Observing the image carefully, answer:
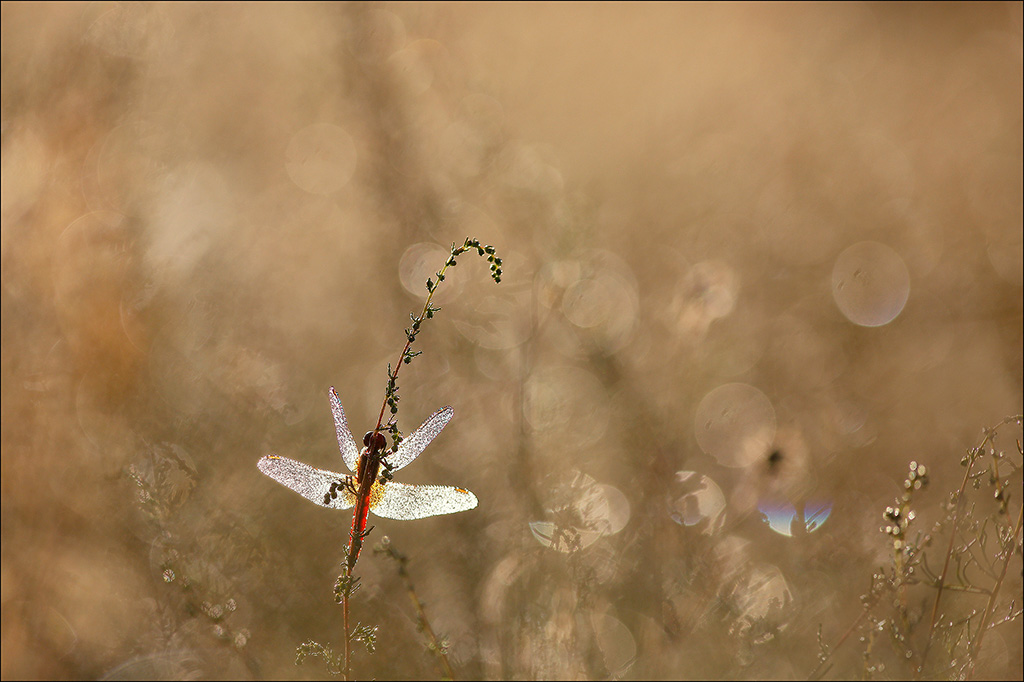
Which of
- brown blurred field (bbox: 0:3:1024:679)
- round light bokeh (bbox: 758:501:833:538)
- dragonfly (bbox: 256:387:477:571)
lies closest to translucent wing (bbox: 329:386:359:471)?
dragonfly (bbox: 256:387:477:571)

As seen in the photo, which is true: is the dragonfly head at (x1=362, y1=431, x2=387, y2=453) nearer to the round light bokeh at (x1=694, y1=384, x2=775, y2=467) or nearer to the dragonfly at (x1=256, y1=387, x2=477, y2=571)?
the dragonfly at (x1=256, y1=387, x2=477, y2=571)

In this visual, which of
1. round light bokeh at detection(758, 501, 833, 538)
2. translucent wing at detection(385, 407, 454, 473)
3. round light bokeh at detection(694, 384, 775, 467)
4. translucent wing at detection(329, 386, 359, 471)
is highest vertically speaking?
round light bokeh at detection(694, 384, 775, 467)

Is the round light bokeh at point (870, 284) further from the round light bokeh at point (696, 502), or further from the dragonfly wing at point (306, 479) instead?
the dragonfly wing at point (306, 479)

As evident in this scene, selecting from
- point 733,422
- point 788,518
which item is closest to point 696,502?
point 788,518

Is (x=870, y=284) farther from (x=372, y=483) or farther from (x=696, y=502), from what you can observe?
(x=372, y=483)

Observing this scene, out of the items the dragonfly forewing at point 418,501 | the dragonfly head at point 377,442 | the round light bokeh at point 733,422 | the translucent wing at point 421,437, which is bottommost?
the dragonfly forewing at point 418,501

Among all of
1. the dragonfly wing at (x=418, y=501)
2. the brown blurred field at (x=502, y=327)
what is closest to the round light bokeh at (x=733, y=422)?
the brown blurred field at (x=502, y=327)
